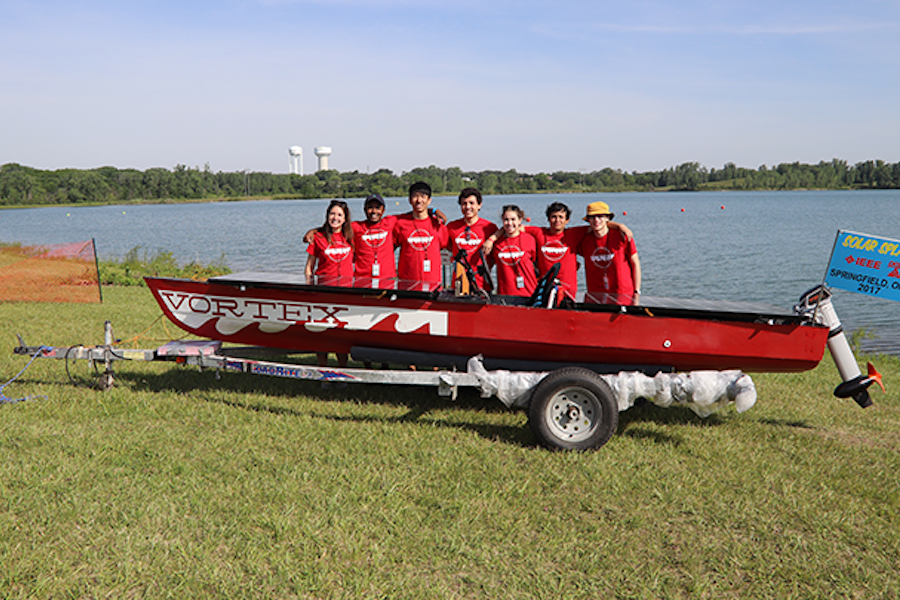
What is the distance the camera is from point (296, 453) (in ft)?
→ 13.9

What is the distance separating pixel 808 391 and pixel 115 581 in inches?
233

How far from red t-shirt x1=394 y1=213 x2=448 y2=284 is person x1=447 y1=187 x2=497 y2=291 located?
12 centimetres

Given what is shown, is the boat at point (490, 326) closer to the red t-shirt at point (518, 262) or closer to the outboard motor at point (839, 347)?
the outboard motor at point (839, 347)

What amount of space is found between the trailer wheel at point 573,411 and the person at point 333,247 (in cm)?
212

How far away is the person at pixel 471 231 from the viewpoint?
544 cm

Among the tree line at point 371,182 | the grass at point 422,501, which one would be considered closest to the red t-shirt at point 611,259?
the grass at point 422,501

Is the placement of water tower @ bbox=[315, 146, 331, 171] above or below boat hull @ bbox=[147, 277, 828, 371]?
above

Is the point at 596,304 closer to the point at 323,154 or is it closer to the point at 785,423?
the point at 785,423

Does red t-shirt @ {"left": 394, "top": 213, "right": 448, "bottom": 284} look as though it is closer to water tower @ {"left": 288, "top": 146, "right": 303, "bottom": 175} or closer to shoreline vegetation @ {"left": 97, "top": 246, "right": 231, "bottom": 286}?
shoreline vegetation @ {"left": 97, "top": 246, "right": 231, "bottom": 286}

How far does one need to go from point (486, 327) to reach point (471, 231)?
1.22m

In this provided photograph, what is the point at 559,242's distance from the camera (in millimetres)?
5324

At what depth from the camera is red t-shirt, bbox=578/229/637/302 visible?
17.4 feet

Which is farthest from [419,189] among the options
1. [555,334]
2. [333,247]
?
[555,334]

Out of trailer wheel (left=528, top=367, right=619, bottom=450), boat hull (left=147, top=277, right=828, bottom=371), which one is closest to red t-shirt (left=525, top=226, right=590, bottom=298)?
boat hull (left=147, top=277, right=828, bottom=371)
